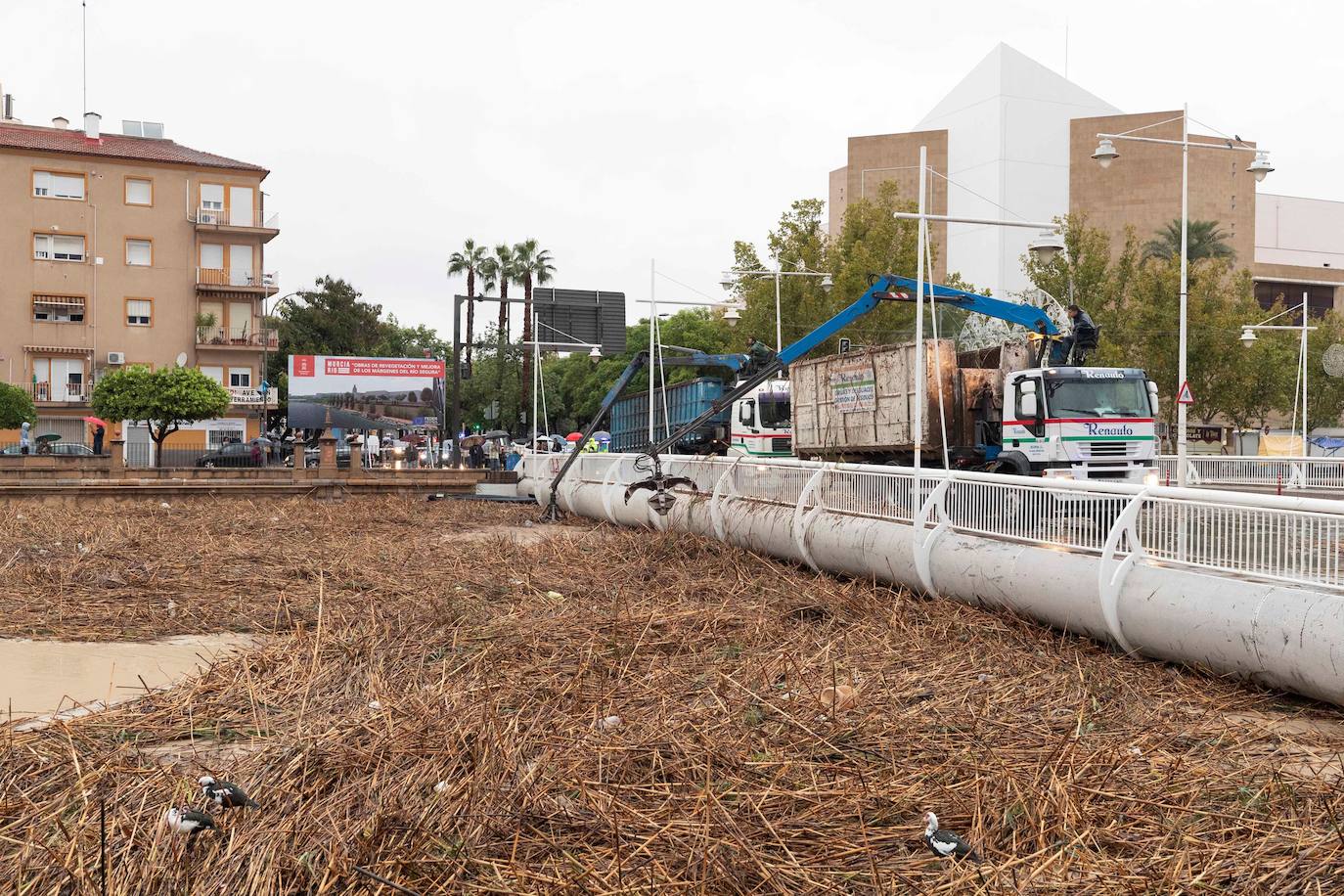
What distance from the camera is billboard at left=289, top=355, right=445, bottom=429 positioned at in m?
54.5

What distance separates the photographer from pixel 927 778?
193 inches

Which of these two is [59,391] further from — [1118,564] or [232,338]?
[1118,564]

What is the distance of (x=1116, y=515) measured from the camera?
7.70 metres

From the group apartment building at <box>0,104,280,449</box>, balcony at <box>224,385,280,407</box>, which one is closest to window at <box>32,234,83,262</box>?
apartment building at <box>0,104,280,449</box>

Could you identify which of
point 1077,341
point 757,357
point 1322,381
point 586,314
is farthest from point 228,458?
point 1322,381

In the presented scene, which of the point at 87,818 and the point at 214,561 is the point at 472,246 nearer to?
the point at 214,561

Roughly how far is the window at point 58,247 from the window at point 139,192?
312 centimetres

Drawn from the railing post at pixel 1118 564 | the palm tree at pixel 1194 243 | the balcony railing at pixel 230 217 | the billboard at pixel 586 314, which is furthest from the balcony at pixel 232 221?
the railing post at pixel 1118 564

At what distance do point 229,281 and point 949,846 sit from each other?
201ft

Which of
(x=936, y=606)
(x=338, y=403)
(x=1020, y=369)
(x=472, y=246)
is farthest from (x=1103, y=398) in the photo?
(x=472, y=246)

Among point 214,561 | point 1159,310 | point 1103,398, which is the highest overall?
point 1159,310

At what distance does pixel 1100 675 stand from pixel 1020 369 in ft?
38.0

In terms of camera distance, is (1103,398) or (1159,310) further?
(1159,310)

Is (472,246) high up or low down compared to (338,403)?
up
